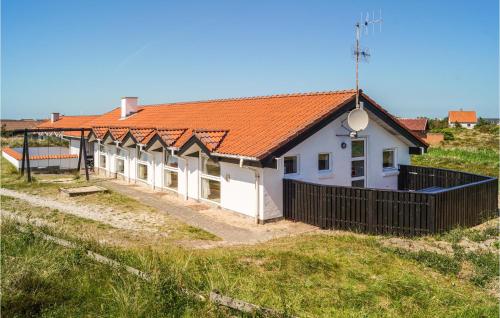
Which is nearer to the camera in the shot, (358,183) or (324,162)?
(324,162)

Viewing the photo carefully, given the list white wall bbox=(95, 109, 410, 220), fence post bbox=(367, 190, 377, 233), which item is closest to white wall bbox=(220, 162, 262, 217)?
white wall bbox=(95, 109, 410, 220)

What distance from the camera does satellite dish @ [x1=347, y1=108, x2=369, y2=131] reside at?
14.2 m

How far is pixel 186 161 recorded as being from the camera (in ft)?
56.6

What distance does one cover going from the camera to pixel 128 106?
97.2ft

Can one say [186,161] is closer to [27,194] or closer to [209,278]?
[27,194]

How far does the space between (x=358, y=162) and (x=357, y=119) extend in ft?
8.12

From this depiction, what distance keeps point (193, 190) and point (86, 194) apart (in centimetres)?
538

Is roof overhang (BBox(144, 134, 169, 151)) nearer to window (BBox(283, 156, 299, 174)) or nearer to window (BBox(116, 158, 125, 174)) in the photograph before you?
window (BBox(116, 158, 125, 174))

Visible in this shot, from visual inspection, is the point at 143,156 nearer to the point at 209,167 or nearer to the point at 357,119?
the point at 209,167

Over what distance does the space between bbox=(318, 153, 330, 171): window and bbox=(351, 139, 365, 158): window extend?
4.57 ft

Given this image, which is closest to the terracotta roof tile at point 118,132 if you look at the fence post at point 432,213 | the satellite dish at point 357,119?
the satellite dish at point 357,119

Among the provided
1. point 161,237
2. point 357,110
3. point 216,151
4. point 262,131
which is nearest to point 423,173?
point 357,110

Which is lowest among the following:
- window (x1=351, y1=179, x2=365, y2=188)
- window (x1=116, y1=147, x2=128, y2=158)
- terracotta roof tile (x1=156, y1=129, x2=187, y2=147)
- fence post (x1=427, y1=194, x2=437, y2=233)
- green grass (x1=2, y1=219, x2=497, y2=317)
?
green grass (x1=2, y1=219, x2=497, y2=317)

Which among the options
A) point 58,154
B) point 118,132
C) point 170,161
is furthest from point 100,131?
point 170,161
